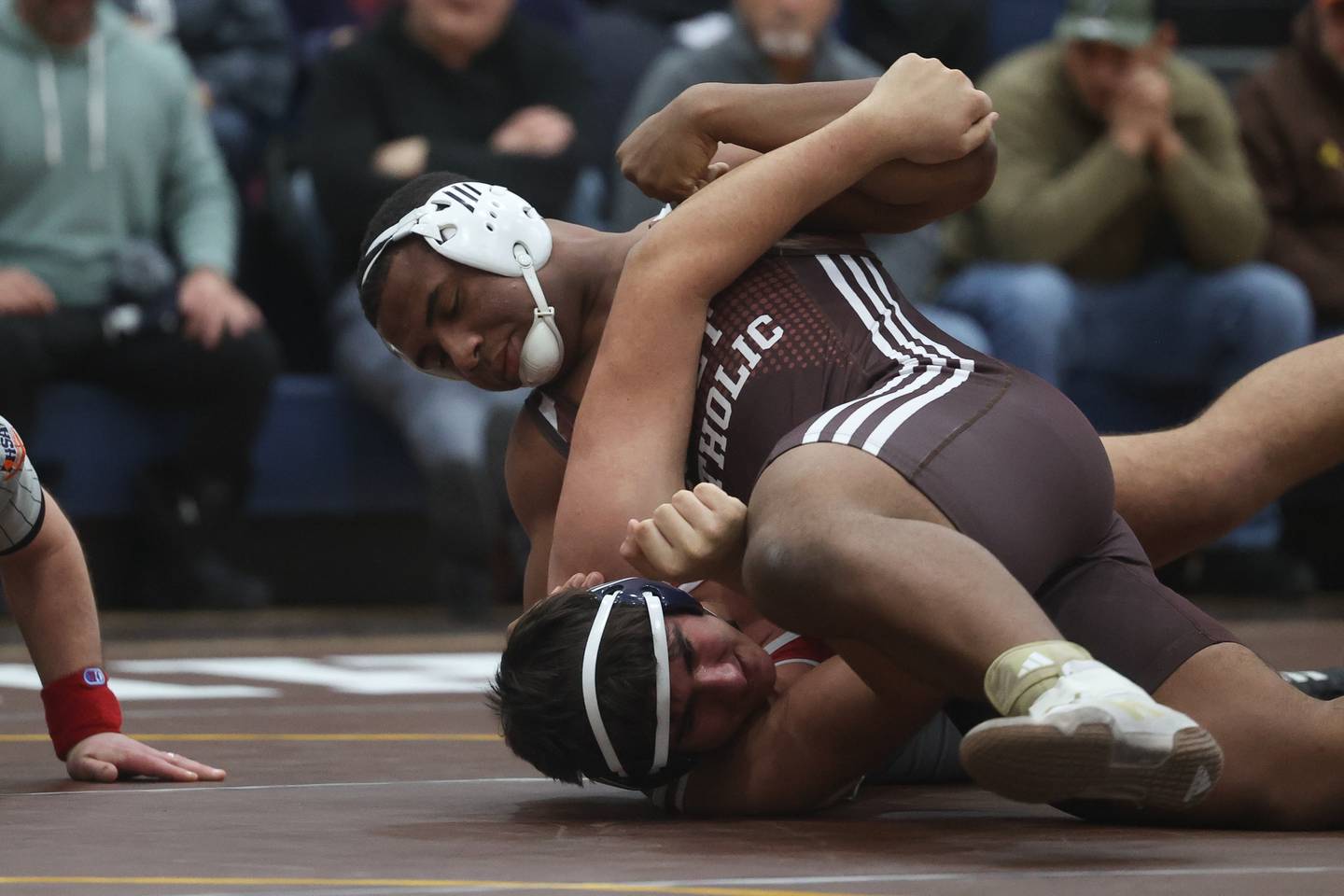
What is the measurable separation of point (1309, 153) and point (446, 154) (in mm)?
2648

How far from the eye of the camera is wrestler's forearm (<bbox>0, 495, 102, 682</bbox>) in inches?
121

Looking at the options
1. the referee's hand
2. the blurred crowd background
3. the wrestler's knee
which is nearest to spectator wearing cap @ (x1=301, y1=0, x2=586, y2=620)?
the blurred crowd background

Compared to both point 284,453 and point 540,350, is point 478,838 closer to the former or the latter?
point 540,350

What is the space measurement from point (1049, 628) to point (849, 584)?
0.74 feet

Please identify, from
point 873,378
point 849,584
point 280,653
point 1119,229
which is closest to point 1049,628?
point 849,584

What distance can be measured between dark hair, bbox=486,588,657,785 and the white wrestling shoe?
558 mm

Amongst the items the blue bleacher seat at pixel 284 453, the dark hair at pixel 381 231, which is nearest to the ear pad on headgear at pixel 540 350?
the dark hair at pixel 381 231

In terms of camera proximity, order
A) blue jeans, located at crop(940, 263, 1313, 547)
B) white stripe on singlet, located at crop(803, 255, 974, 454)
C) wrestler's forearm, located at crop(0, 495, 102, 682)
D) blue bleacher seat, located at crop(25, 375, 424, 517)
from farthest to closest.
Result: blue jeans, located at crop(940, 263, 1313, 547) → blue bleacher seat, located at crop(25, 375, 424, 517) → wrestler's forearm, located at crop(0, 495, 102, 682) → white stripe on singlet, located at crop(803, 255, 974, 454)

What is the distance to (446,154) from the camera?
20.7 feet

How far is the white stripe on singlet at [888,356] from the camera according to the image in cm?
269

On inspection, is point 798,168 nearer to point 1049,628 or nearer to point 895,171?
point 895,171

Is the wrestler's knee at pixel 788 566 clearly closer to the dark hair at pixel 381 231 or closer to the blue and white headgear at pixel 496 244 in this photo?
the blue and white headgear at pixel 496 244

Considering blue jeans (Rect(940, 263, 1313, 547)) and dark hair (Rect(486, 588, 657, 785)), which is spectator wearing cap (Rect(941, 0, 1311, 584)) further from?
dark hair (Rect(486, 588, 657, 785))

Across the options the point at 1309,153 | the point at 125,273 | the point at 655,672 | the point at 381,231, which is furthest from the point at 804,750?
the point at 1309,153
